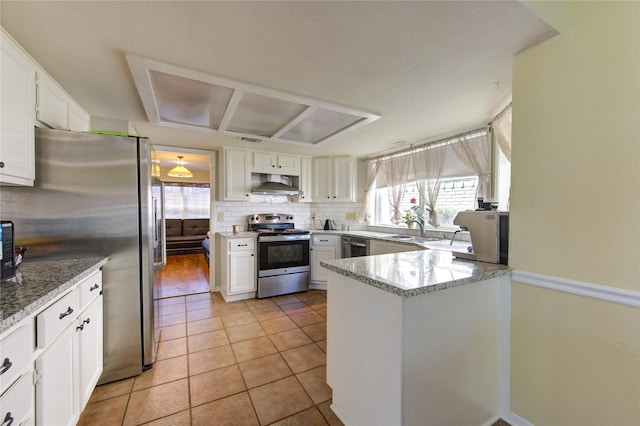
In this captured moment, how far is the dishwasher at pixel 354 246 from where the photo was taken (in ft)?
12.2

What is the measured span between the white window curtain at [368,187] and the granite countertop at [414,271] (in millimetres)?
2611

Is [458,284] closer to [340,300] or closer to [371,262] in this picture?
[371,262]

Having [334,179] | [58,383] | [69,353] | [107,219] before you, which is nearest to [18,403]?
[58,383]

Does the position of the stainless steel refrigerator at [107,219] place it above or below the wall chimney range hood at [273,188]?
below

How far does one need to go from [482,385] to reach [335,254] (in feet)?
8.96

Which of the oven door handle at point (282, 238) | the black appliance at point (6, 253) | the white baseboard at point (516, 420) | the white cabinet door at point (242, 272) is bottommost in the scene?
the white baseboard at point (516, 420)

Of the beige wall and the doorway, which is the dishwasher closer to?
the beige wall

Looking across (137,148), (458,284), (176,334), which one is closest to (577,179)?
(458,284)

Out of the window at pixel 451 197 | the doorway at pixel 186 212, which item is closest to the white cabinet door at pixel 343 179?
the window at pixel 451 197

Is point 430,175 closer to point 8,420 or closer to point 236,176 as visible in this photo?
point 236,176

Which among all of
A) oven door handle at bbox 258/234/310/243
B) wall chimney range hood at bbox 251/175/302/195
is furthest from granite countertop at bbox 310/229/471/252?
wall chimney range hood at bbox 251/175/302/195

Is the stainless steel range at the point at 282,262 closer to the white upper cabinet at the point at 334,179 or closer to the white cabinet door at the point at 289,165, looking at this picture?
the white upper cabinet at the point at 334,179

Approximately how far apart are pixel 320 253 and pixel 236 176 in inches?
69.0

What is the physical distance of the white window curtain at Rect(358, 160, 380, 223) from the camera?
14.3 feet
